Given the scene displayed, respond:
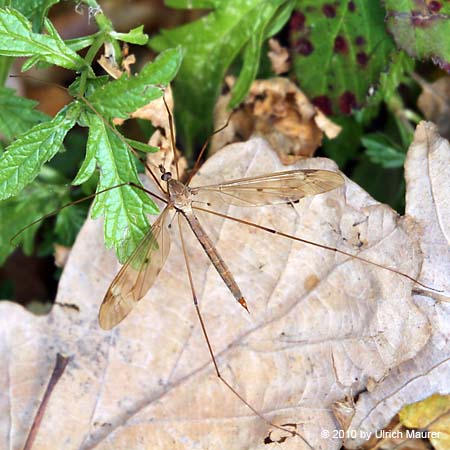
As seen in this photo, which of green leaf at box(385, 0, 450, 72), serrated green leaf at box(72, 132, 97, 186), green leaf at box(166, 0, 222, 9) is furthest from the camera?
green leaf at box(166, 0, 222, 9)

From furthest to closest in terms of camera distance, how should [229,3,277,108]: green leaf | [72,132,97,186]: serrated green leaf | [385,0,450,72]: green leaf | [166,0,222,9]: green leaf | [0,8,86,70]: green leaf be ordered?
[166,0,222,9]: green leaf
[229,3,277,108]: green leaf
[385,0,450,72]: green leaf
[72,132,97,186]: serrated green leaf
[0,8,86,70]: green leaf

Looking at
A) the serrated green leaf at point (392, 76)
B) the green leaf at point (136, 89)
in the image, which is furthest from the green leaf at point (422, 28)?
the green leaf at point (136, 89)

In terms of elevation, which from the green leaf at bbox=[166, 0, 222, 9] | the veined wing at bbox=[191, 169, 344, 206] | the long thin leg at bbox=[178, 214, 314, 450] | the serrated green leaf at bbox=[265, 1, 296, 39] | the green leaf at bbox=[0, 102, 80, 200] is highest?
the green leaf at bbox=[166, 0, 222, 9]

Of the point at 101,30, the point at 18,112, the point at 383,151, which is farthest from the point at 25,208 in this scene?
the point at 383,151

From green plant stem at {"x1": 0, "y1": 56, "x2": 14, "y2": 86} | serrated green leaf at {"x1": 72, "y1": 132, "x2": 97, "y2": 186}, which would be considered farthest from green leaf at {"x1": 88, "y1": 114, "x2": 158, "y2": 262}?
green plant stem at {"x1": 0, "y1": 56, "x2": 14, "y2": 86}

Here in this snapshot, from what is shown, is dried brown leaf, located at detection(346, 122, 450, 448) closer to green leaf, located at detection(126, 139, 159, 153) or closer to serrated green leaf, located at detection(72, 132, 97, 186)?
green leaf, located at detection(126, 139, 159, 153)

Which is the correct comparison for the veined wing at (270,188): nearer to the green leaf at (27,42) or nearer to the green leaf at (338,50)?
the green leaf at (338,50)

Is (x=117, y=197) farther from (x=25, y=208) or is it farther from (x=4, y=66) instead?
(x=4, y=66)
